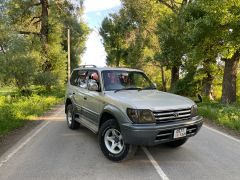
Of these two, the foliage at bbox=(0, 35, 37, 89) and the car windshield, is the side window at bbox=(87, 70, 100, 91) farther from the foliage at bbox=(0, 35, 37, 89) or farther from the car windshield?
the foliage at bbox=(0, 35, 37, 89)

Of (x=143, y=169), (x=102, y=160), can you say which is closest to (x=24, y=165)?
(x=102, y=160)

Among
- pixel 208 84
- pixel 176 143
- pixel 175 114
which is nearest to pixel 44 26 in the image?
pixel 208 84

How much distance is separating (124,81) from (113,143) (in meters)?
1.84

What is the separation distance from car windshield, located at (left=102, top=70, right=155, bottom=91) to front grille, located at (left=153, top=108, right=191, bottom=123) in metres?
1.68

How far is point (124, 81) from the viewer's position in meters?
7.77

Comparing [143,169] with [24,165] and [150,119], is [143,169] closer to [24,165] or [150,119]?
[150,119]

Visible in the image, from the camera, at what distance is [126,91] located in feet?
23.9

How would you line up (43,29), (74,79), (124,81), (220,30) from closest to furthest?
(124,81), (74,79), (220,30), (43,29)

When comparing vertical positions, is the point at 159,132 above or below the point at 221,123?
above

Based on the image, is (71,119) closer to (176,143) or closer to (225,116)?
(176,143)

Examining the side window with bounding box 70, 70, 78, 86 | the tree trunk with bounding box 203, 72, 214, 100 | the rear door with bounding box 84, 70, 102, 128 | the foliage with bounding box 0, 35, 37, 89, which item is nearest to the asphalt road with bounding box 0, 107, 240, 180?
the rear door with bounding box 84, 70, 102, 128

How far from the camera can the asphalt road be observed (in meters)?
Answer: 5.72

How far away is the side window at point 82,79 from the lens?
29.2 feet

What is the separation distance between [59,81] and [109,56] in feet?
108
